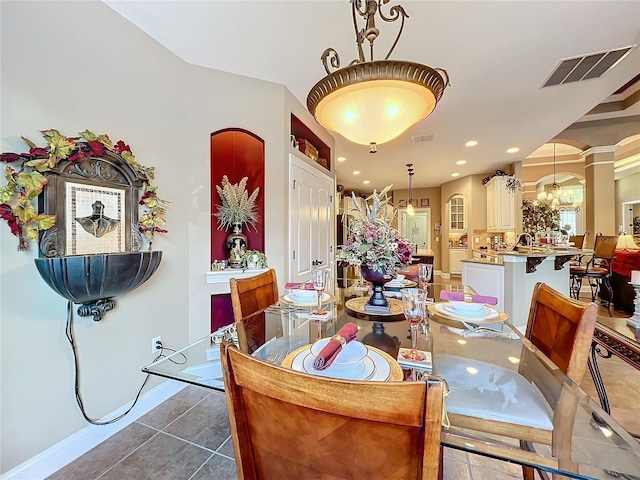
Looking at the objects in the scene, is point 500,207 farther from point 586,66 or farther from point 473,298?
point 473,298

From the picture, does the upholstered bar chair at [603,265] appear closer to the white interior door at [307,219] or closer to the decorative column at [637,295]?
the decorative column at [637,295]

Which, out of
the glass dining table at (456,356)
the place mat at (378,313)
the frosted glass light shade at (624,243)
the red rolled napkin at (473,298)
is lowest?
the glass dining table at (456,356)

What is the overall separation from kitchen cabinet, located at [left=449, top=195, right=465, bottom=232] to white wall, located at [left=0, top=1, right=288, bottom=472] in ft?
22.1

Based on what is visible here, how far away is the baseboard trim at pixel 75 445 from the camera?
1.38 meters

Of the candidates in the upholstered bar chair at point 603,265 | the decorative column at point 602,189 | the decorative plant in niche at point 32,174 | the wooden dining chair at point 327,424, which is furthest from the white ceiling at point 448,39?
the decorative column at point 602,189

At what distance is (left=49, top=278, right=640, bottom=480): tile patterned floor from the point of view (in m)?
1.46

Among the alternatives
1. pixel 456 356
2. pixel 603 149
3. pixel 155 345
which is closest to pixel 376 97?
pixel 456 356

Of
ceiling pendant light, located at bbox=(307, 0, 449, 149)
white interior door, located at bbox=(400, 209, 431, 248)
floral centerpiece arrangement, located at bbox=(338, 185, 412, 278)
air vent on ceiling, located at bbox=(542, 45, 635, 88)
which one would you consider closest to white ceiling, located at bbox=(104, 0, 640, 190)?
air vent on ceiling, located at bbox=(542, 45, 635, 88)

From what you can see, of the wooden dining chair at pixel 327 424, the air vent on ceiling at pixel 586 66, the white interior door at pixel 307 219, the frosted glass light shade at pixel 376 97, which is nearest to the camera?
the wooden dining chair at pixel 327 424

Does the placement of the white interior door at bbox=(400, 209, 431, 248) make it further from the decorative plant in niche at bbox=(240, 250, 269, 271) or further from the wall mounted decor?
the wall mounted decor

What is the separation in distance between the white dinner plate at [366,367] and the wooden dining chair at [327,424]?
24 centimetres

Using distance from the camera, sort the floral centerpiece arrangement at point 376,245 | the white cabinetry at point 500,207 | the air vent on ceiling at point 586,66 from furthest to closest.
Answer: the white cabinetry at point 500,207 → the air vent on ceiling at point 586,66 → the floral centerpiece arrangement at point 376,245

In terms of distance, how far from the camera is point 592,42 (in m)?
2.10

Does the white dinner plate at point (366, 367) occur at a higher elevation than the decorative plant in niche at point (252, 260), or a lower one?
lower
